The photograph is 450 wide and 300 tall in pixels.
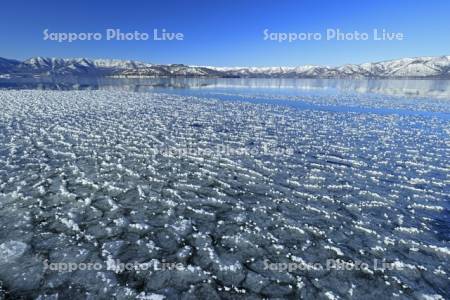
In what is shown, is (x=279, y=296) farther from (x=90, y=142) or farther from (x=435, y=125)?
(x=435, y=125)

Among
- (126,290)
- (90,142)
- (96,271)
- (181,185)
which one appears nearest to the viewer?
(126,290)

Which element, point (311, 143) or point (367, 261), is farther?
point (311, 143)

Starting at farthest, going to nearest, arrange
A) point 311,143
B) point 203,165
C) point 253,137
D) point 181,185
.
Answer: point 253,137, point 311,143, point 203,165, point 181,185

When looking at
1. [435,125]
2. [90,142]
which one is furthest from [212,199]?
[435,125]

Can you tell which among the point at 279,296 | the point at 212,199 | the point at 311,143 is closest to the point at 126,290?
the point at 279,296

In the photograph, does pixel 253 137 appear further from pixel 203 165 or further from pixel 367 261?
pixel 367 261

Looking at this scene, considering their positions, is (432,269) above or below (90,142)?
below
